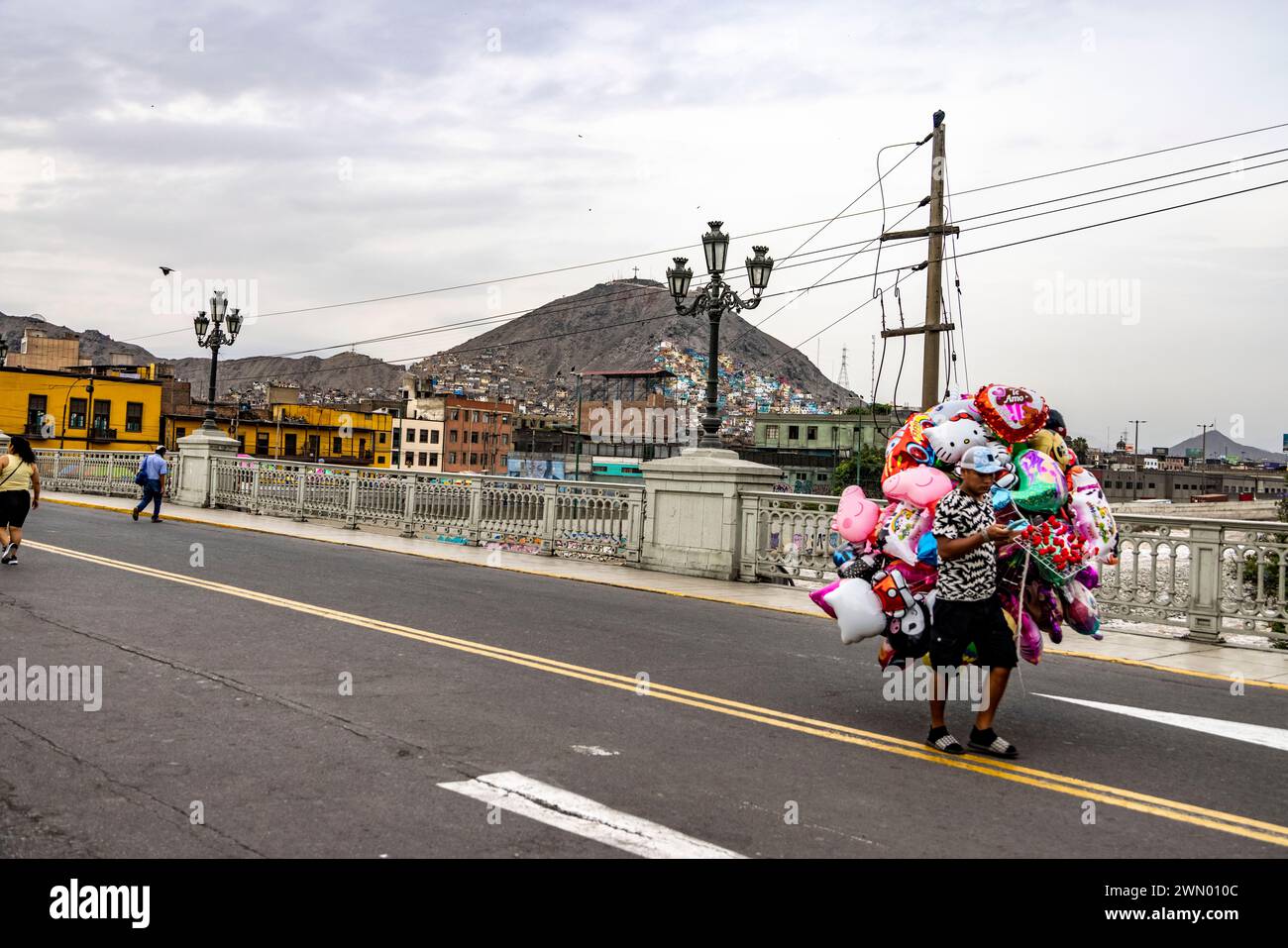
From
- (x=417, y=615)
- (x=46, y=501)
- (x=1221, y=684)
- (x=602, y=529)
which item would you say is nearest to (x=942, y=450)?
(x=1221, y=684)

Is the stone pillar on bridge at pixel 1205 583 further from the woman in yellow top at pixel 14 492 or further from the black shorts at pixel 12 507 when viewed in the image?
the black shorts at pixel 12 507

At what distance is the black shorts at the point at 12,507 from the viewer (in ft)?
44.8

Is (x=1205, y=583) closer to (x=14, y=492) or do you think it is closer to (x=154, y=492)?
(x=14, y=492)

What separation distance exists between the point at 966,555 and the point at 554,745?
263 cm

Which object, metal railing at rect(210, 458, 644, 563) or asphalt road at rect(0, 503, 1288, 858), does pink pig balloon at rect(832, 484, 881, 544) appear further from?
metal railing at rect(210, 458, 644, 563)

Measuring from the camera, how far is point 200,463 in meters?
27.3

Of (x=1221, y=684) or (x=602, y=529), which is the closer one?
(x=1221, y=684)

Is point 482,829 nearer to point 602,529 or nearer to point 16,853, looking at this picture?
point 16,853

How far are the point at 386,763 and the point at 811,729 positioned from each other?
2.67m

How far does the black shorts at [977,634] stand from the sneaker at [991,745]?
422 mm

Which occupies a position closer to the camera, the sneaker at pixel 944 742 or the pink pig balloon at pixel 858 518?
the sneaker at pixel 944 742

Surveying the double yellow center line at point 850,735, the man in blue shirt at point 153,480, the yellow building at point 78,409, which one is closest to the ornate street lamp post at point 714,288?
the double yellow center line at point 850,735

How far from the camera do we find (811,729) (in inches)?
256
